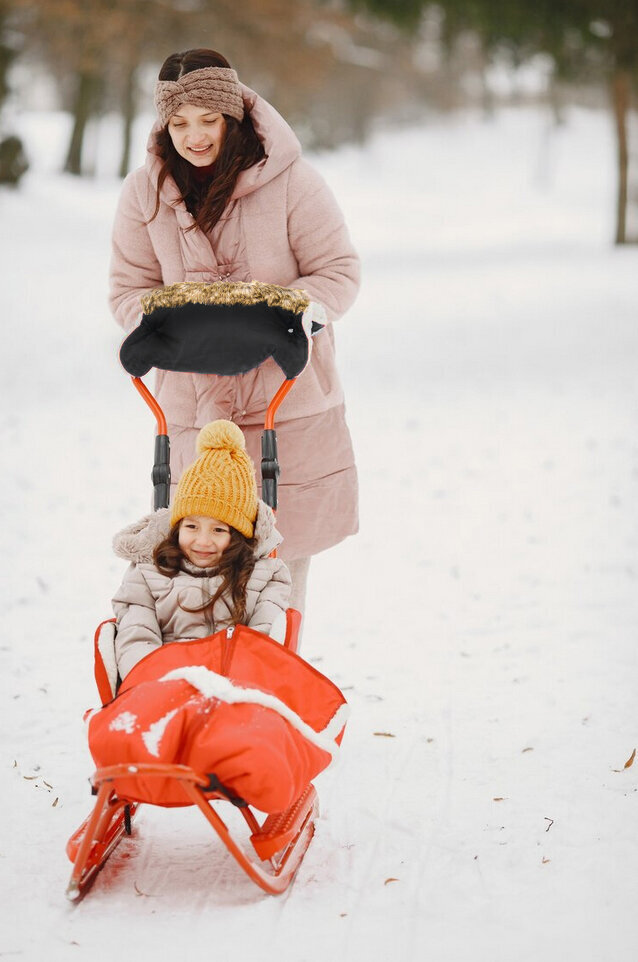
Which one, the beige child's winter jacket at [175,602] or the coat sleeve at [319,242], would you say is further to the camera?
the coat sleeve at [319,242]

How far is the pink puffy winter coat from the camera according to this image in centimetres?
347

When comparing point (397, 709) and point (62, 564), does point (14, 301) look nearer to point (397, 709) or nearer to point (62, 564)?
point (62, 564)

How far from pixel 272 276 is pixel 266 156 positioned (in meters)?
0.39

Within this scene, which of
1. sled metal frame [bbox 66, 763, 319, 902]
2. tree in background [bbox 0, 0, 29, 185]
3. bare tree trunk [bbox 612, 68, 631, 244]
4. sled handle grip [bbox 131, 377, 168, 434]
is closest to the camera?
sled metal frame [bbox 66, 763, 319, 902]

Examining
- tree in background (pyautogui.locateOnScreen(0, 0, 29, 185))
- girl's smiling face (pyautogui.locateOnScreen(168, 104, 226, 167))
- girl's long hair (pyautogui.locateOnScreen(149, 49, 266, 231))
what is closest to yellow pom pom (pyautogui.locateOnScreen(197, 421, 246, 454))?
girl's long hair (pyautogui.locateOnScreen(149, 49, 266, 231))

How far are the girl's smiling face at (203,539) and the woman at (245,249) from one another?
569mm

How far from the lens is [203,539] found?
122 inches

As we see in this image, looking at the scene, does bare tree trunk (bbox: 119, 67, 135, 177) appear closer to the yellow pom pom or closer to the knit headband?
the knit headband

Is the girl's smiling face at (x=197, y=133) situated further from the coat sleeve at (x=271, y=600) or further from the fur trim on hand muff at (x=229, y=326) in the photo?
the coat sleeve at (x=271, y=600)

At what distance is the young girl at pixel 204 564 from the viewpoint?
3045mm

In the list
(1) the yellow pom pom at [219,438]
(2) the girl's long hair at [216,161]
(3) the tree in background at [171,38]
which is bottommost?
(1) the yellow pom pom at [219,438]

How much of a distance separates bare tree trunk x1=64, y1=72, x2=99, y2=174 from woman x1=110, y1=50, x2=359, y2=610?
19.4 m

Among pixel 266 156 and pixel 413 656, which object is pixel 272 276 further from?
pixel 413 656

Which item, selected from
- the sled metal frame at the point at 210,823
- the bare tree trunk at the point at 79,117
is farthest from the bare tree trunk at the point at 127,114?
the sled metal frame at the point at 210,823
